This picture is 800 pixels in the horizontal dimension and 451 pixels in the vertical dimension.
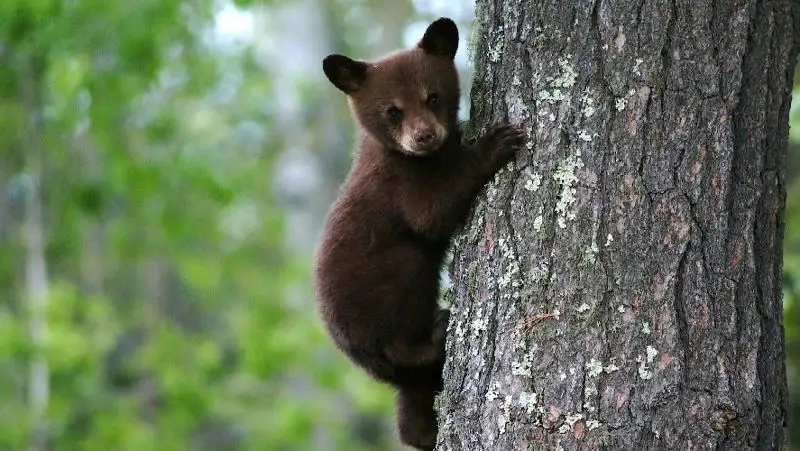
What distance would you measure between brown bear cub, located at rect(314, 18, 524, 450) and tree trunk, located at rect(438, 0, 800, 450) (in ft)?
2.25

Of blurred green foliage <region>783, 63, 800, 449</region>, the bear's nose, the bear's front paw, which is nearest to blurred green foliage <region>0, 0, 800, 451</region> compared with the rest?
blurred green foliage <region>783, 63, 800, 449</region>

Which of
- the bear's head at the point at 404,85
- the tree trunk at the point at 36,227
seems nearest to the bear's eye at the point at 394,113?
the bear's head at the point at 404,85

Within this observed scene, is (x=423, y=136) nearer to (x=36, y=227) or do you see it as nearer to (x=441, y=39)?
(x=441, y=39)

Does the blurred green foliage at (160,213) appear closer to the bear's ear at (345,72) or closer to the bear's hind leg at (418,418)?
the bear's ear at (345,72)

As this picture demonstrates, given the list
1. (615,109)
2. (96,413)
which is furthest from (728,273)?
(96,413)

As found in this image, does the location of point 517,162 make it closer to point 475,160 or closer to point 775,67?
point 475,160

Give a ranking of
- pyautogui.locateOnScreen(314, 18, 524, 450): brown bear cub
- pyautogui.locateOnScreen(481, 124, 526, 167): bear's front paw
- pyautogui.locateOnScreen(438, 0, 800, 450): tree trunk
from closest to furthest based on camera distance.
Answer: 1. pyautogui.locateOnScreen(438, 0, 800, 450): tree trunk
2. pyautogui.locateOnScreen(481, 124, 526, 167): bear's front paw
3. pyautogui.locateOnScreen(314, 18, 524, 450): brown bear cub

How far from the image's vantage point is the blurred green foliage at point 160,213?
834cm

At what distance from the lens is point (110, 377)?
1472cm

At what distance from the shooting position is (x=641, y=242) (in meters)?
2.91

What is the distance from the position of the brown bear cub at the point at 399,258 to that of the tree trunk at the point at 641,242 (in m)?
0.69

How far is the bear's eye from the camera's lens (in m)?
4.38

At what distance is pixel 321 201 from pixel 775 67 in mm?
11082

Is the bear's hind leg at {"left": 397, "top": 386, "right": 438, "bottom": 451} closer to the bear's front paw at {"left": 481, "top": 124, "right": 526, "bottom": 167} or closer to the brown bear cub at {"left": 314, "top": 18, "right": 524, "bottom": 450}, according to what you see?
the brown bear cub at {"left": 314, "top": 18, "right": 524, "bottom": 450}
